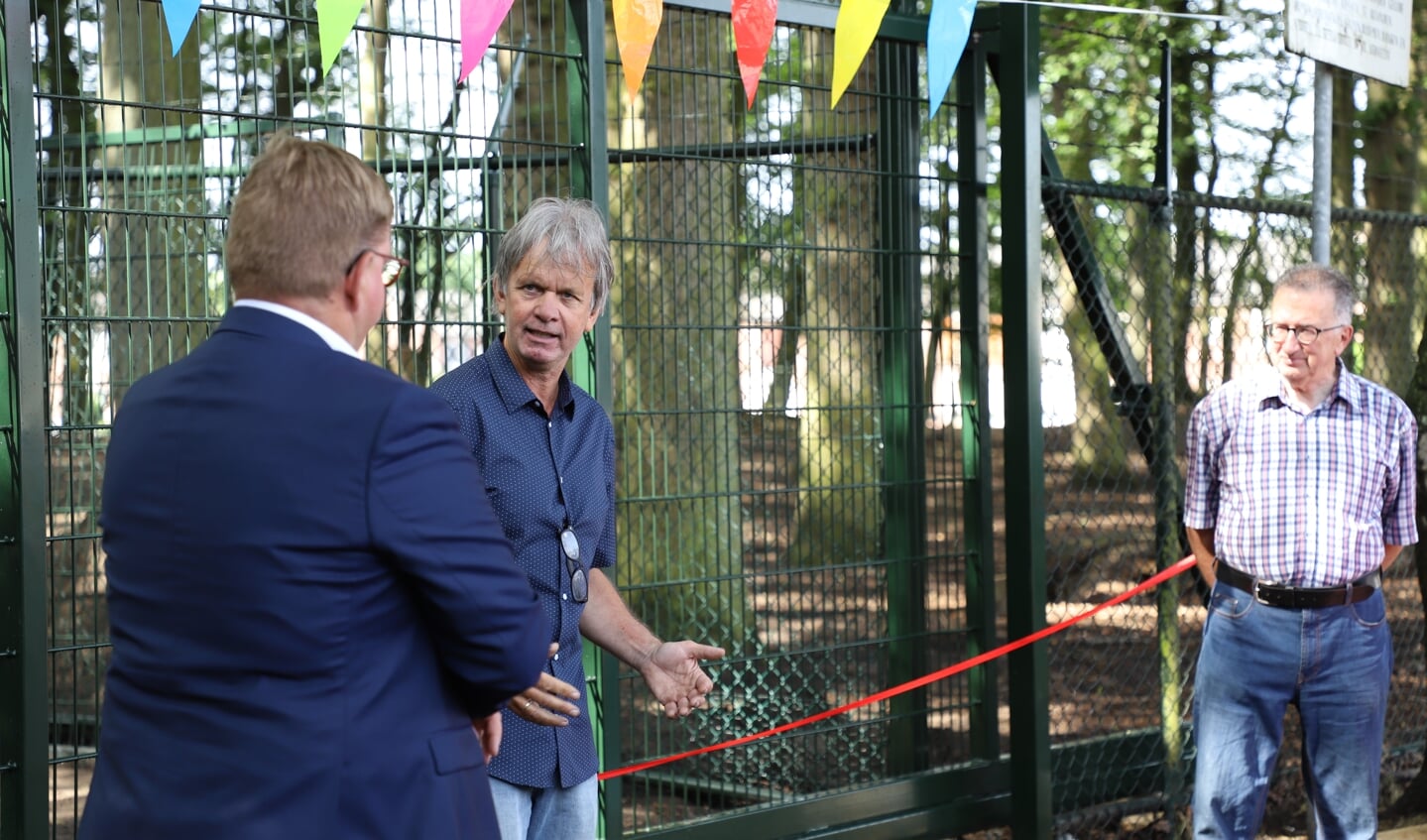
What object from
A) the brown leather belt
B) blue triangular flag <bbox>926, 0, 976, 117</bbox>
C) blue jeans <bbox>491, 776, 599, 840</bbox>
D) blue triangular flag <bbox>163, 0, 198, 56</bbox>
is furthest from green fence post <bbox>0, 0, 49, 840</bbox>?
the brown leather belt

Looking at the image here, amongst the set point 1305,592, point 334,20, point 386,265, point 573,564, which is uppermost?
point 334,20

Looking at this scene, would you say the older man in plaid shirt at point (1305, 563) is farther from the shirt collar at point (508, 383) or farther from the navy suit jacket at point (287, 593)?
the navy suit jacket at point (287, 593)

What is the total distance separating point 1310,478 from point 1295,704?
0.67m

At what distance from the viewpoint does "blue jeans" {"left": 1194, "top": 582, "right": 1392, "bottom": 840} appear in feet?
14.3

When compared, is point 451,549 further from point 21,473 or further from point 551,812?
point 21,473

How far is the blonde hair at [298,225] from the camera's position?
207 cm

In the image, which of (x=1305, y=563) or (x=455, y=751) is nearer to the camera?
(x=455, y=751)

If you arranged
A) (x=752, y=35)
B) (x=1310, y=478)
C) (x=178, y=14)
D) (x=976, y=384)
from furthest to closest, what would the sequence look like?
(x=976, y=384) → (x=1310, y=478) → (x=752, y=35) → (x=178, y=14)

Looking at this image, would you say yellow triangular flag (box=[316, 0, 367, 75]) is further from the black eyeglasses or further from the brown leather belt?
the brown leather belt

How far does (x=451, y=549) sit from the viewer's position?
203 cm

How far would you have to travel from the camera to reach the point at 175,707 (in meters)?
2.01

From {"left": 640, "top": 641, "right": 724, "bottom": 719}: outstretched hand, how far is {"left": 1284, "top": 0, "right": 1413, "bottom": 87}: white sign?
255 cm

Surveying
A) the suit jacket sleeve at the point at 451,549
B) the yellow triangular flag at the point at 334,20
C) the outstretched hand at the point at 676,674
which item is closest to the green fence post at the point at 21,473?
the yellow triangular flag at the point at 334,20

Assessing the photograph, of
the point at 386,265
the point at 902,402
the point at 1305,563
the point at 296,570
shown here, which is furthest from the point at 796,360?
the point at 296,570
